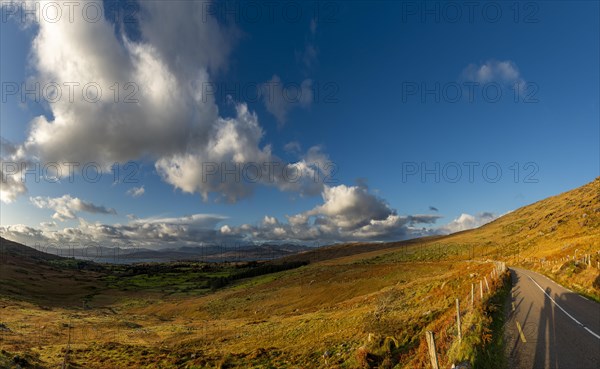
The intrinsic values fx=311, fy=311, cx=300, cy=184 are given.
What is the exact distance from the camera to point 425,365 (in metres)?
14.5

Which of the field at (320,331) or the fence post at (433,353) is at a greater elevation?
the fence post at (433,353)

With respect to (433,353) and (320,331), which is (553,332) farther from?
(320,331)

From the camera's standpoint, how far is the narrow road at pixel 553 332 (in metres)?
13.7

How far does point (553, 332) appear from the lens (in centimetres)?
1744

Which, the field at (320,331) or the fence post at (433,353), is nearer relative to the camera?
the fence post at (433,353)

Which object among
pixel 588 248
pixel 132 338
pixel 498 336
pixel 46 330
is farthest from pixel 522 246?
pixel 46 330

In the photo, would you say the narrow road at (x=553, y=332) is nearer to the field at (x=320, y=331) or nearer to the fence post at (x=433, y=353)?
the field at (x=320, y=331)

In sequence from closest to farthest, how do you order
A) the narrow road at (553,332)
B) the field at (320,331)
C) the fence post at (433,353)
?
1. the fence post at (433,353)
2. the narrow road at (553,332)
3. the field at (320,331)

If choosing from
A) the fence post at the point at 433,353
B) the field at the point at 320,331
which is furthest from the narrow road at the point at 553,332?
the fence post at the point at 433,353

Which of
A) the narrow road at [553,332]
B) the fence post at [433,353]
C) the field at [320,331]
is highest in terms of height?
the fence post at [433,353]

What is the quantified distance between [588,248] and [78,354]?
72340 mm

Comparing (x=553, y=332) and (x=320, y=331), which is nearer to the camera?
(x=553, y=332)

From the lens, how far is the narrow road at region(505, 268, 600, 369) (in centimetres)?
1367

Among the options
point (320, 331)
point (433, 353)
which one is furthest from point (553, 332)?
point (320, 331)
